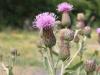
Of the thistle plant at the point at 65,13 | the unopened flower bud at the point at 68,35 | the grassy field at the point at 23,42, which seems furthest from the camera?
the grassy field at the point at 23,42

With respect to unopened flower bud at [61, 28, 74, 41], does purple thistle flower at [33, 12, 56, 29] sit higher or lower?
higher

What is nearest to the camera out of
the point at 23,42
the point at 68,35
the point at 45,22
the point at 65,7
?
the point at 45,22

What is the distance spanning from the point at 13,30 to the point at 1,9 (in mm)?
2392

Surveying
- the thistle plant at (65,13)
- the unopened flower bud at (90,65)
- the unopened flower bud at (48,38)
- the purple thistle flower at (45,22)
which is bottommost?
the unopened flower bud at (90,65)

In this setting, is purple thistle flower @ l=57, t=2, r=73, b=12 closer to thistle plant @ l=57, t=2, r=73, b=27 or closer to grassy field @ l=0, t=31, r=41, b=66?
thistle plant @ l=57, t=2, r=73, b=27

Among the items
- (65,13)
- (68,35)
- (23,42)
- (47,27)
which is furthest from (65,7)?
(23,42)

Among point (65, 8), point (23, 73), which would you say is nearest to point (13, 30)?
point (23, 73)

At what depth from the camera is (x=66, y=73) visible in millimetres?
3986

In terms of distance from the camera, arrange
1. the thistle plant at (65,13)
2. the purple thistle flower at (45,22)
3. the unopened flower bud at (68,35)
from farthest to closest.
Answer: the thistle plant at (65,13)
the unopened flower bud at (68,35)
the purple thistle flower at (45,22)

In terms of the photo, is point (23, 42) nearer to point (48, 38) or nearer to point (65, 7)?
point (65, 7)

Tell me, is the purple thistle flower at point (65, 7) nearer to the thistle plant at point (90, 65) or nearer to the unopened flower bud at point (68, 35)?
the unopened flower bud at point (68, 35)

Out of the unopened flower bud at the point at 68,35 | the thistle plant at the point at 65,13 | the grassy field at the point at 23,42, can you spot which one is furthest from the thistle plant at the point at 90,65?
the grassy field at the point at 23,42

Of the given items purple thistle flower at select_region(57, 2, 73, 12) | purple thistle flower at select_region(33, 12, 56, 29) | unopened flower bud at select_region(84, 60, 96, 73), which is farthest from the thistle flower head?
purple thistle flower at select_region(57, 2, 73, 12)

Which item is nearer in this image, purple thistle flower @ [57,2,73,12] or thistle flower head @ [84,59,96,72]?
thistle flower head @ [84,59,96,72]
